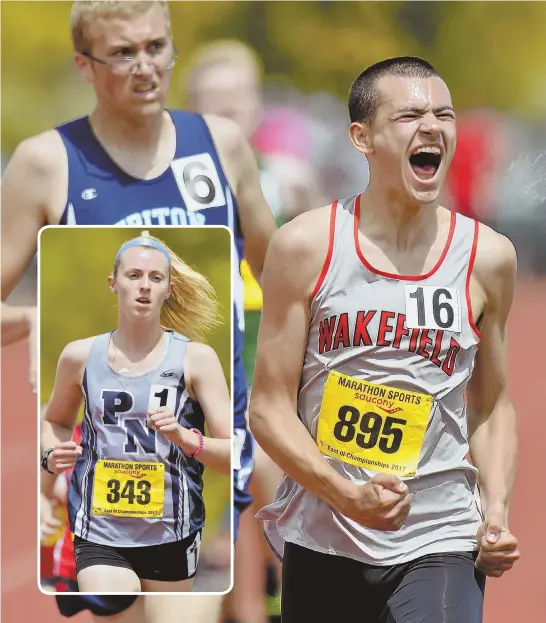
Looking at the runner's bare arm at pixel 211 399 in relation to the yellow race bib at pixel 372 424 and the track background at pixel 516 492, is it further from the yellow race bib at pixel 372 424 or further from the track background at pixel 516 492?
the track background at pixel 516 492

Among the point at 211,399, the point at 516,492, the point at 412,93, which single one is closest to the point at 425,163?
the point at 412,93

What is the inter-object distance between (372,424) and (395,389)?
120 millimetres

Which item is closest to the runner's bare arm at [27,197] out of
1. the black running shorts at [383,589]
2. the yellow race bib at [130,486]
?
the yellow race bib at [130,486]

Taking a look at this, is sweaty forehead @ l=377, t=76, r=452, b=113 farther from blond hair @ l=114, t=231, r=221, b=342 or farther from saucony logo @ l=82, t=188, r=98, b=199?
saucony logo @ l=82, t=188, r=98, b=199

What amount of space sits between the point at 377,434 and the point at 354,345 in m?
0.24

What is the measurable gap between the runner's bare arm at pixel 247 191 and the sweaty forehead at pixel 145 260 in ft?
1.91

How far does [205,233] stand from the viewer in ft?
13.9

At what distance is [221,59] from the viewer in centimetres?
504

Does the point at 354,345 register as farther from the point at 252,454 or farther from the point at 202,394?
the point at 252,454

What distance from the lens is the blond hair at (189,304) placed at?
13.4 ft

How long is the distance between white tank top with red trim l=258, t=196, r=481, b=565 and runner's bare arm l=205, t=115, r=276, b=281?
4.16 ft

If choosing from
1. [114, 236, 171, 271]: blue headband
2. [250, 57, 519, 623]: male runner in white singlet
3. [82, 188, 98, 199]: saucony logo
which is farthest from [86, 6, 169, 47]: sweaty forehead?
[250, 57, 519, 623]: male runner in white singlet

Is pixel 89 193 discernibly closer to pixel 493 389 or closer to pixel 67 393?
pixel 67 393

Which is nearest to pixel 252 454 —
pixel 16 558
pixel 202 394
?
pixel 202 394
